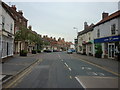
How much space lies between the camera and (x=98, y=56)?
33.0 m

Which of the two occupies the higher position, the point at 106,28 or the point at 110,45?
the point at 106,28

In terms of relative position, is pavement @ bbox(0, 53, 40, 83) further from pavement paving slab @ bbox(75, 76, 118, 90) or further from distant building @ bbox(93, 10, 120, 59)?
distant building @ bbox(93, 10, 120, 59)

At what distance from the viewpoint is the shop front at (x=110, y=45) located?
26.8 m

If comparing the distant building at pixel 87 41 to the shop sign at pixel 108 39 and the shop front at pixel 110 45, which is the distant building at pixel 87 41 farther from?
the shop front at pixel 110 45

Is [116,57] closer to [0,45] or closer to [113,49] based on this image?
[113,49]

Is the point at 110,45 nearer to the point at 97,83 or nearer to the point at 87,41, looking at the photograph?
the point at 87,41

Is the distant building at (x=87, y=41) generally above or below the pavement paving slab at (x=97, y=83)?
above

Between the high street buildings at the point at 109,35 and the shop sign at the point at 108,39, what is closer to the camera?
the shop sign at the point at 108,39

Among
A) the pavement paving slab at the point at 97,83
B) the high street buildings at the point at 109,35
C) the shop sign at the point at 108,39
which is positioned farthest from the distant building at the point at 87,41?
the pavement paving slab at the point at 97,83

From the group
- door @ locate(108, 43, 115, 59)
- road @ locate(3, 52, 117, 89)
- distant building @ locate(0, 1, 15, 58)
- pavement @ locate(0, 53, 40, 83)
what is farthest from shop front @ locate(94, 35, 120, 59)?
distant building @ locate(0, 1, 15, 58)

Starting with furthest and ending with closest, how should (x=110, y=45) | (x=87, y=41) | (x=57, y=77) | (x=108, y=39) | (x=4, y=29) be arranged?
(x=87, y=41)
(x=110, y=45)
(x=108, y=39)
(x=4, y=29)
(x=57, y=77)

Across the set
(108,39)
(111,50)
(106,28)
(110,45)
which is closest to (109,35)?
(108,39)

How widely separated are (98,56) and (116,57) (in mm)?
7004

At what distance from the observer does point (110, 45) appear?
2959 centimetres
